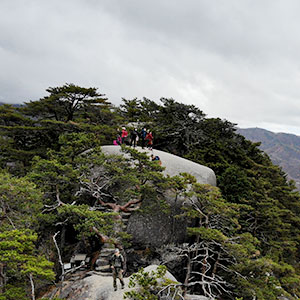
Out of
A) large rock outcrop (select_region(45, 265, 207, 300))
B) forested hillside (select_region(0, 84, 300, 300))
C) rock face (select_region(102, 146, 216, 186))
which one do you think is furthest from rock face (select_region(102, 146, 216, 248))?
Answer: large rock outcrop (select_region(45, 265, 207, 300))

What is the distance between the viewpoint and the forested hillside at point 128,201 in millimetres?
9023

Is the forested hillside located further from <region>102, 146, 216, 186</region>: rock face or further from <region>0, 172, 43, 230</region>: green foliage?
<region>102, 146, 216, 186</region>: rock face

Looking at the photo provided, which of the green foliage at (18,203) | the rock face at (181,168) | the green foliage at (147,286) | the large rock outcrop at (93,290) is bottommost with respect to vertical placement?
the large rock outcrop at (93,290)

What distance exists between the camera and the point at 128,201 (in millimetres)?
12297

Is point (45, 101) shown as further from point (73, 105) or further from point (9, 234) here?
point (9, 234)

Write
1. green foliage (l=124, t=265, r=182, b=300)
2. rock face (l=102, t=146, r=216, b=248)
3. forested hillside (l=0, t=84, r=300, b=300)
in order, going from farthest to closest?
rock face (l=102, t=146, r=216, b=248) → forested hillside (l=0, t=84, r=300, b=300) → green foliage (l=124, t=265, r=182, b=300)

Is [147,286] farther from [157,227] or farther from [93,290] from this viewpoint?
[157,227]

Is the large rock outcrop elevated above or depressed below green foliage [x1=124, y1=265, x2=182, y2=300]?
below

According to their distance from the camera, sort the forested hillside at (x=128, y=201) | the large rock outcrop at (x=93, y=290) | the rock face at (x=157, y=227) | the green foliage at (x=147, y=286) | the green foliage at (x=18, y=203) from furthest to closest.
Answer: the rock face at (x=157, y=227)
the forested hillside at (x=128, y=201)
the green foliage at (x=18, y=203)
the large rock outcrop at (x=93, y=290)
the green foliage at (x=147, y=286)

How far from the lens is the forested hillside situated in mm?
9023

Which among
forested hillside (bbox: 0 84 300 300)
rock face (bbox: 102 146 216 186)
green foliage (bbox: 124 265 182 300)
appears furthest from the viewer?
rock face (bbox: 102 146 216 186)

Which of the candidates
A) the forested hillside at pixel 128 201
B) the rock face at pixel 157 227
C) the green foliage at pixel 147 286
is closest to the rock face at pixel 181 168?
the forested hillside at pixel 128 201

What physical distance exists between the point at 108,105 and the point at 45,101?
20.2 ft

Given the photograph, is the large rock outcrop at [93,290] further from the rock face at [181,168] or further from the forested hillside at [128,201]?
the rock face at [181,168]
